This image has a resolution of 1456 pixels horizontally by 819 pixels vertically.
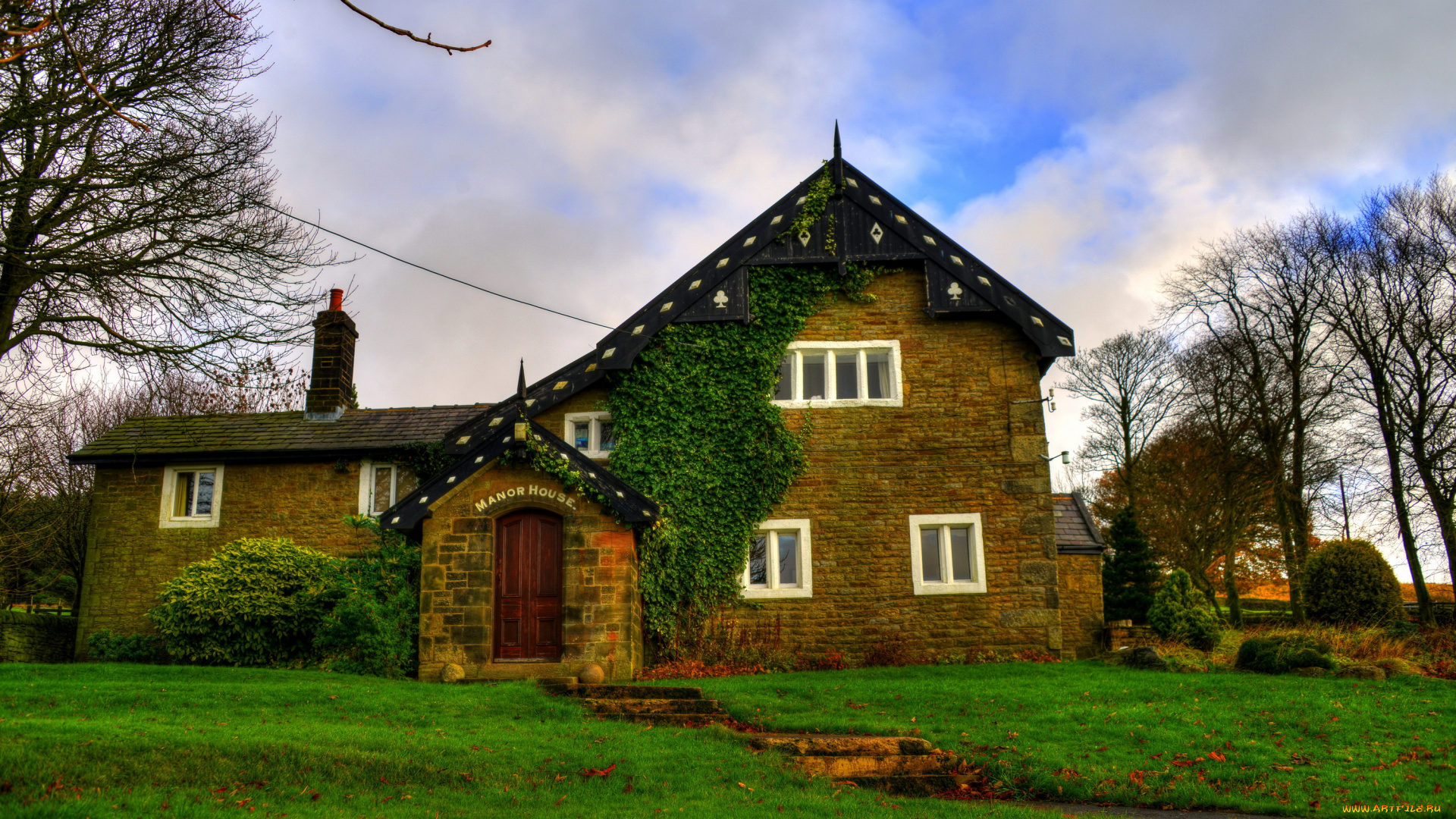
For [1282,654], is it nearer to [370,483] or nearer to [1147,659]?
[1147,659]

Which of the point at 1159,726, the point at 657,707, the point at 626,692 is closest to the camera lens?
the point at 1159,726

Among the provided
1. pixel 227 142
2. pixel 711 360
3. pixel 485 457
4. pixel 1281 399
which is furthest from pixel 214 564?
pixel 1281 399

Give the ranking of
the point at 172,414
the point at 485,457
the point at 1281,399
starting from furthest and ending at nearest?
the point at 1281,399, the point at 172,414, the point at 485,457

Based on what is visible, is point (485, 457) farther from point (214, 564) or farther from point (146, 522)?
point (146, 522)

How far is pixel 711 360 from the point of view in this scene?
17469 millimetres

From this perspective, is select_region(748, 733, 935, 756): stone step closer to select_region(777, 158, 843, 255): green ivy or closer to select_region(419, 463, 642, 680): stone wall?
select_region(419, 463, 642, 680): stone wall

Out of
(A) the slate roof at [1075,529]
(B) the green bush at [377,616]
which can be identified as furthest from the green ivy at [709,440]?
(A) the slate roof at [1075,529]

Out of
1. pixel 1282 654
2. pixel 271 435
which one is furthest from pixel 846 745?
pixel 271 435

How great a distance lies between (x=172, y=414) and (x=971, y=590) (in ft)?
55.0

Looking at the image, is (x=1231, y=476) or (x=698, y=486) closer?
(x=698, y=486)

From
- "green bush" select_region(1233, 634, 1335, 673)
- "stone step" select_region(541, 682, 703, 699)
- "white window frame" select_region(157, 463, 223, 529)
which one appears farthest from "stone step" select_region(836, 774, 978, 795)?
"white window frame" select_region(157, 463, 223, 529)

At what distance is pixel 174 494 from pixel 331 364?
12.6 feet

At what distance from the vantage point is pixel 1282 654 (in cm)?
1461

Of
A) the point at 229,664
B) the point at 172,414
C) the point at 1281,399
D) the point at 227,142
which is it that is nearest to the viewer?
the point at 227,142
